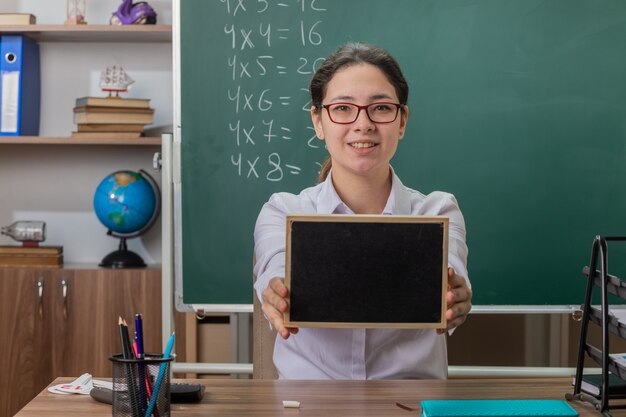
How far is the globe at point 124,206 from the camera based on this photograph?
2873mm

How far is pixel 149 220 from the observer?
2939mm

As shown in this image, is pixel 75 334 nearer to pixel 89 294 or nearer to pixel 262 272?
pixel 89 294

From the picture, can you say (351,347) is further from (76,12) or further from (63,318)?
(76,12)

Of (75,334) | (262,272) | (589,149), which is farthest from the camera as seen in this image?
(75,334)

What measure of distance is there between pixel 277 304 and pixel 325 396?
170 mm

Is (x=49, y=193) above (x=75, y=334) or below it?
above

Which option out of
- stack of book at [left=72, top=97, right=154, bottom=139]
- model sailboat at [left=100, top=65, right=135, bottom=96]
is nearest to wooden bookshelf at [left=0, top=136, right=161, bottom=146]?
stack of book at [left=72, top=97, right=154, bottom=139]

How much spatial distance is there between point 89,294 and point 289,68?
1.06 meters

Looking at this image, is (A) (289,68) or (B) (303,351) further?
(A) (289,68)

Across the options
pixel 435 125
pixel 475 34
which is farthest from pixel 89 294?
pixel 475 34

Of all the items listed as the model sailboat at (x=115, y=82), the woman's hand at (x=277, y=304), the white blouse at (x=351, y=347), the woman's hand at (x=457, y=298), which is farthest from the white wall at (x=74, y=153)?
the woman's hand at (x=457, y=298)

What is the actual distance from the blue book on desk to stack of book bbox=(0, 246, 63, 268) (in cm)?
201

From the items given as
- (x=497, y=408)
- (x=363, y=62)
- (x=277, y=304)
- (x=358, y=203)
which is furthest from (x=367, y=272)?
(x=363, y=62)

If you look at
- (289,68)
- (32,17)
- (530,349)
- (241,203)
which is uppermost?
(32,17)
